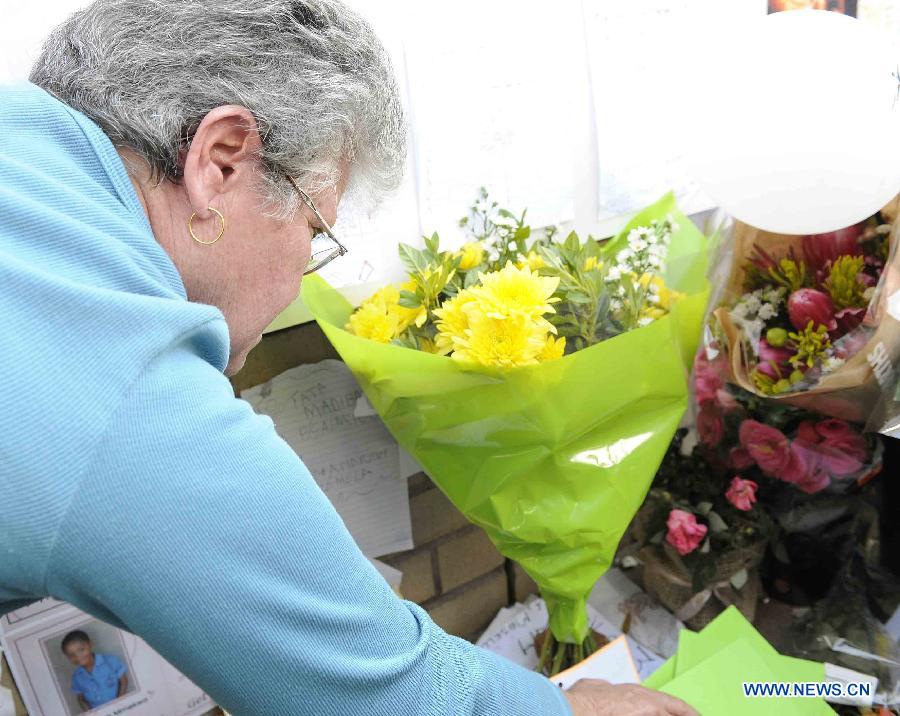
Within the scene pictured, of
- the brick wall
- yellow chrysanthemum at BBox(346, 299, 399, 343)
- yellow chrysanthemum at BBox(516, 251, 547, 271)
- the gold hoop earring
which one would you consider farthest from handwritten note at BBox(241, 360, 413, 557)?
the gold hoop earring

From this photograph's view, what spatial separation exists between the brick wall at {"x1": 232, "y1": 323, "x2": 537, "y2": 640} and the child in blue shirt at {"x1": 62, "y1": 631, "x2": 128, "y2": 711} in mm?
403

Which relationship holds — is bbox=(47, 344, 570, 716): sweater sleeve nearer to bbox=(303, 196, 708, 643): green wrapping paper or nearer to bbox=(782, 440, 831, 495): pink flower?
bbox=(303, 196, 708, 643): green wrapping paper

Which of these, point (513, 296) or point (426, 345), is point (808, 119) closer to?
point (513, 296)

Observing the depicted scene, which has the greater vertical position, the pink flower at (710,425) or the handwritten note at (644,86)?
the handwritten note at (644,86)

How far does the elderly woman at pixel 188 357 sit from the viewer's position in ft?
1.50

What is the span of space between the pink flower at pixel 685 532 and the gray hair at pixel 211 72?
0.74 metres

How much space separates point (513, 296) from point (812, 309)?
0.41 m

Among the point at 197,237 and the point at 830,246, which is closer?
the point at 197,237

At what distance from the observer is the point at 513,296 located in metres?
0.79

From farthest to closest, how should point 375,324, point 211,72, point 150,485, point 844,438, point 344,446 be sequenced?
point 344,446 → point 844,438 → point 375,324 → point 211,72 → point 150,485

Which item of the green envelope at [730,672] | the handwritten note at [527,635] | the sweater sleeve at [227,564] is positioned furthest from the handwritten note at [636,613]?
the sweater sleeve at [227,564]

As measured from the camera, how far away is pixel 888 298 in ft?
2.71

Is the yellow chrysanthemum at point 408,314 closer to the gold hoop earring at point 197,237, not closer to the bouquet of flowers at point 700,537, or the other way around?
the gold hoop earring at point 197,237

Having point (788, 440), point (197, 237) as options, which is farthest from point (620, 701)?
point (197, 237)
